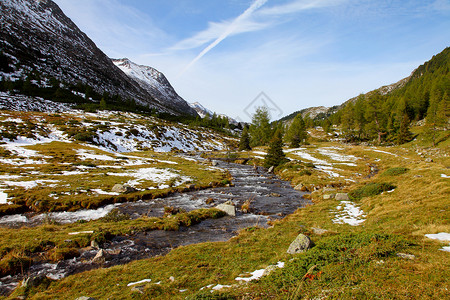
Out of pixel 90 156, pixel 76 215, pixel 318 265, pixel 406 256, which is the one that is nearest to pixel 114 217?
pixel 76 215

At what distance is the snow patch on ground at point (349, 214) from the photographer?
15128mm

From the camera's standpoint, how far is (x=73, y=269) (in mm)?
10234

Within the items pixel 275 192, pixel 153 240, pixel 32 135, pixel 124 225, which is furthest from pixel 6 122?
pixel 275 192

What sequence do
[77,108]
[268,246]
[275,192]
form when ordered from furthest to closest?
1. [77,108]
2. [275,192]
3. [268,246]

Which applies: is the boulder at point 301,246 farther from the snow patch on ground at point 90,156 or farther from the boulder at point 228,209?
the snow patch on ground at point 90,156

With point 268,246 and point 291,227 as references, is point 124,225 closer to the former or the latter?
point 268,246

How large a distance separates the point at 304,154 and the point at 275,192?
39224 millimetres

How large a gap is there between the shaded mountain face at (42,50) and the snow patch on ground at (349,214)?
161 m

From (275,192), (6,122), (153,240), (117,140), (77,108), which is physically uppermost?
(77,108)

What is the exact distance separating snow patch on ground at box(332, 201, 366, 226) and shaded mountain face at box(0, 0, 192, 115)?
529 feet

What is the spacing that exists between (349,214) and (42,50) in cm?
21025

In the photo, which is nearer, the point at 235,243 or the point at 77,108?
the point at 235,243

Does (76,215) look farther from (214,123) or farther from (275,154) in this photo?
(214,123)

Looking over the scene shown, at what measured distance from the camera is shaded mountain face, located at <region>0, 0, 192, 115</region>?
127 m
